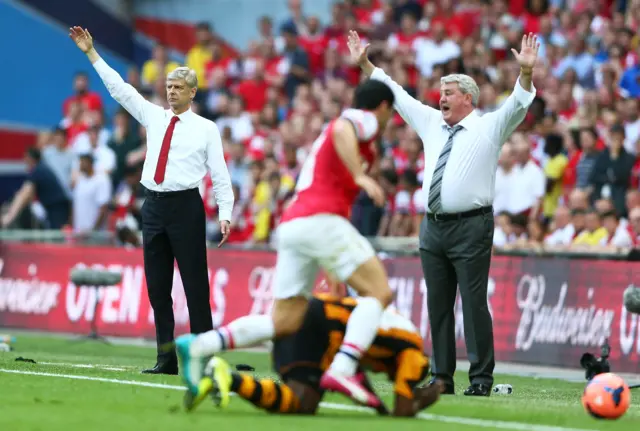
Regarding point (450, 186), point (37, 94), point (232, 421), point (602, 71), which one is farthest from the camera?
point (37, 94)

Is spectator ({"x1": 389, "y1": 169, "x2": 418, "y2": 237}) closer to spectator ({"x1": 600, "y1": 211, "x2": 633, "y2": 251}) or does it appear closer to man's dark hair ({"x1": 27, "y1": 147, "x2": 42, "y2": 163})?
spectator ({"x1": 600, "y1": 211, "x2": 633, "y2": 251})

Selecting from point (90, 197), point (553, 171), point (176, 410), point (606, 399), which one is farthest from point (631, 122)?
point (176, 410)

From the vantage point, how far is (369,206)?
64.3ft

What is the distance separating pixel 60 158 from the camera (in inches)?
969

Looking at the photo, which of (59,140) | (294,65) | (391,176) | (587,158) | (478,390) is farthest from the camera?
(59,140)

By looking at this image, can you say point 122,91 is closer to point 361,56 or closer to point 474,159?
point 361,56

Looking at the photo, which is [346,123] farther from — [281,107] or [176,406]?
[281,107]

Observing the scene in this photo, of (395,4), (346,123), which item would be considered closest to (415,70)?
(395,4)

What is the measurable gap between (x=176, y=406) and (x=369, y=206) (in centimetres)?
1145

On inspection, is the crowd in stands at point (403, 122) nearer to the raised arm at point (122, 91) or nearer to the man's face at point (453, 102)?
the man's face at point (453, 102)

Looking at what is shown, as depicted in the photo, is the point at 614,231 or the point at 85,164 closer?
the point at 614,231

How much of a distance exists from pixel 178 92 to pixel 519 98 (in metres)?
2.78

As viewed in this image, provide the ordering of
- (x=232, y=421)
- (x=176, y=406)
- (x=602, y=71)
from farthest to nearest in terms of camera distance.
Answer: (x=602, y=71) → (x=176, y=406) → (x=232, y=421)

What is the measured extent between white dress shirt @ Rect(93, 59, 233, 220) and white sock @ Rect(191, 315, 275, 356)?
10.6 ft
